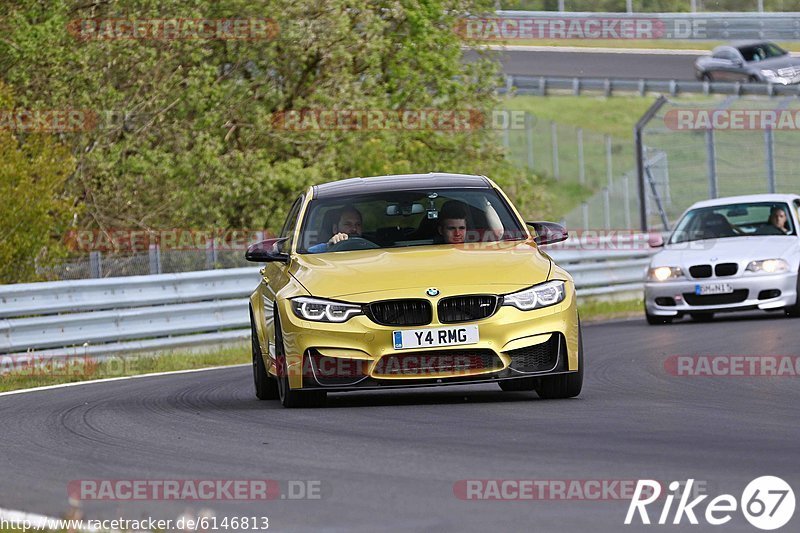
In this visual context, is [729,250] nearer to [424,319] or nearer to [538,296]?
[538,296]

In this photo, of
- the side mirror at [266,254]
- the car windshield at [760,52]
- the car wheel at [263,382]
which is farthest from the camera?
the car windshield at [760,52]

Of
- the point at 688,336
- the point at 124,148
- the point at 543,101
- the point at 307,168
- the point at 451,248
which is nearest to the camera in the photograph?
the point at 451,248

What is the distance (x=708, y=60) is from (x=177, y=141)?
31830 millimetres

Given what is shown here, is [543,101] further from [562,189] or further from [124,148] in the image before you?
[124,148]

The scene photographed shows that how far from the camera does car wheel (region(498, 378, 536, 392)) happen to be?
11.1m

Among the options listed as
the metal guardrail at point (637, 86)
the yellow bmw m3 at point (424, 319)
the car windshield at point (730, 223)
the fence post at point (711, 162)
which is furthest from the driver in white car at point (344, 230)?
the metal guardrail at point (637, 86)

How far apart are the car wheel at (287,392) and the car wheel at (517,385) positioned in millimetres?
1383

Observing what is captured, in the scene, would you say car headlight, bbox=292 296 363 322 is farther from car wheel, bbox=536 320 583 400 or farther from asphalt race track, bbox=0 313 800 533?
car wheel, bbox=536 320 583 400

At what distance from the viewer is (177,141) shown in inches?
995

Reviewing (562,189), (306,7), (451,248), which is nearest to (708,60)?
(562,189)
